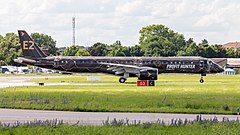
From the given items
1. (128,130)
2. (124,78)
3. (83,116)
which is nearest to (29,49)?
(124,78)

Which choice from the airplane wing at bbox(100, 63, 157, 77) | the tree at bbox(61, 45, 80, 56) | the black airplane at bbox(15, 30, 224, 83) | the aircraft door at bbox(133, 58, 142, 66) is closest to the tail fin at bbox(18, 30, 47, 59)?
the black airplane at bbox(15, 30, 224, 83)

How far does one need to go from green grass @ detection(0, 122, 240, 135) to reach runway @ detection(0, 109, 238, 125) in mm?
3673

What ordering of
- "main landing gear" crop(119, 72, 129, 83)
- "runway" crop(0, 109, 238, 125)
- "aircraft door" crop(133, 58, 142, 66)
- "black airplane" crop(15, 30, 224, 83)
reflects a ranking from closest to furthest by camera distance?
"runway" crop(0, 109, 238, 125), "main landing gear" crop(119, 72, 129, 83), "black airplane" crop(15, 30, 224, 83), "aircraft door" crop(133, 58, 142, 66)

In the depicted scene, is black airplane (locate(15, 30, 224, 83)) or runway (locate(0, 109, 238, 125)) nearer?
runway (locate(0, 109, 238, 125))

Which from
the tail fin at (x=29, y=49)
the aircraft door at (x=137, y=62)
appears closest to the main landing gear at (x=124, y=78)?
the aircraft door at (x=137, y=62)

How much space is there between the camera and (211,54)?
196 meters

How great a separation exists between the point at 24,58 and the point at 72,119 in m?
48.1

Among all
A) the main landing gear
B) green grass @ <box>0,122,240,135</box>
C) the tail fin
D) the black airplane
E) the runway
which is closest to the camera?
green grass @ <box>0,122,240,135</box>

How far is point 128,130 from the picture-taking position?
833 inches

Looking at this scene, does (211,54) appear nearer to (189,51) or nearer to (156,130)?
(189,51)

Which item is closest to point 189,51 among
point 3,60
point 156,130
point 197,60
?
point 3,60

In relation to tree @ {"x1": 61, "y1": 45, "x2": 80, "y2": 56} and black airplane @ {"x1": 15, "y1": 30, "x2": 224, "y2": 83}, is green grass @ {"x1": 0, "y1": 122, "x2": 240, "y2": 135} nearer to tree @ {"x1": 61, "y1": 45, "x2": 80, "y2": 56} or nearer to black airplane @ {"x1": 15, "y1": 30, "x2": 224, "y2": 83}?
black airplane @ {"x1": 15, "y1": 30, "x2": 224, "y2": 83}

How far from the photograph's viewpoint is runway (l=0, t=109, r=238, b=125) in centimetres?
2656

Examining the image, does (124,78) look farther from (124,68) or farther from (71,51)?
(71,51)
